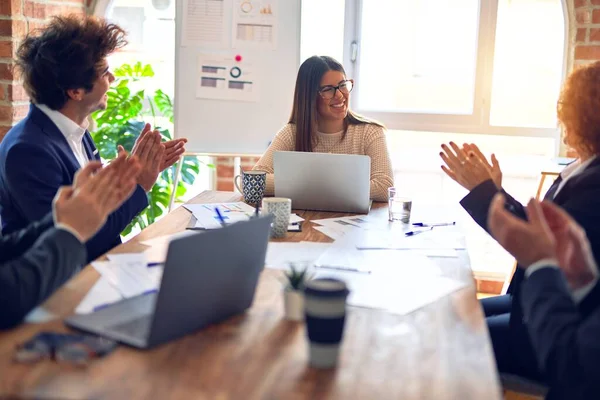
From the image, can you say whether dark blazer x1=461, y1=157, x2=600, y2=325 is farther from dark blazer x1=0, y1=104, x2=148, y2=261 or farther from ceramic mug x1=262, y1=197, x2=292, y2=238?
dark blazer x1=0, y1=104, x2=148, y2=261

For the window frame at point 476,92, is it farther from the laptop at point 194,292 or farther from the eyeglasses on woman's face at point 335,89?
the laptop at point 194,292

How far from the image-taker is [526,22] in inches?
137

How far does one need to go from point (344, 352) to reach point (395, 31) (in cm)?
278

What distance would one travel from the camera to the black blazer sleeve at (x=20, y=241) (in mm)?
1504

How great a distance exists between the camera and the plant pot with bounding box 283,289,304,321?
129 cm

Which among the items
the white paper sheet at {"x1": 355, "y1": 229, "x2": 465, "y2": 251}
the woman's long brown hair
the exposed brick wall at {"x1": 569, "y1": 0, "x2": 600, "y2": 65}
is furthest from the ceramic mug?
the exposed brick wall at {"x1": 569, "y1": 0, "x2": 600, "y2": 65}

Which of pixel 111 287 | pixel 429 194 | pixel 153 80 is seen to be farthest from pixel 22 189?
pixel 429 194

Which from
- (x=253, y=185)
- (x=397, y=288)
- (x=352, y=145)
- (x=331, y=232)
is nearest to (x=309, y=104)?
(x=352, y=145)

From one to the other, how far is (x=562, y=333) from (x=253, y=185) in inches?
53.5

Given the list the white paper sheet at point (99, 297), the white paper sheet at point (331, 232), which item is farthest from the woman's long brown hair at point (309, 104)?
the white paper sheet at point (99, 297)

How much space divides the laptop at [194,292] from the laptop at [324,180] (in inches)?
36.4

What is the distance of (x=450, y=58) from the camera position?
3623mm

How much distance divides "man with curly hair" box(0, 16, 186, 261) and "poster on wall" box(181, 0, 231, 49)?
1233mm

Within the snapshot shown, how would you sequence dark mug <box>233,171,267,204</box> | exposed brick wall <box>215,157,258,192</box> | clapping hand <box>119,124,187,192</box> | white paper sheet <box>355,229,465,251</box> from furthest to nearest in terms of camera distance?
exposed brick wall <box>215,157,258,192</box>, dark mug <box>233,171,267,204</box>, clapping hand <box>119,124,187,192</box>, white paper sheet <box>355,229,465,251</box>
